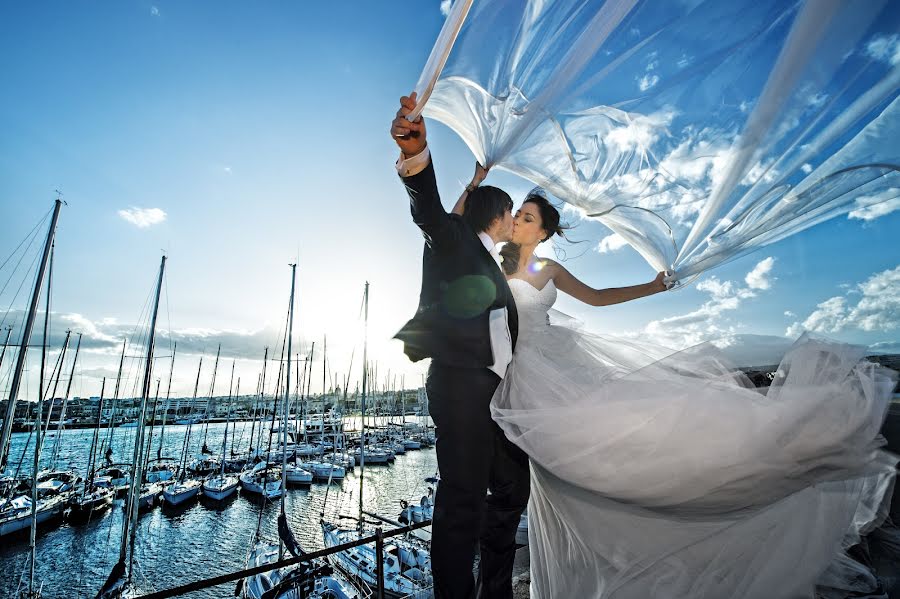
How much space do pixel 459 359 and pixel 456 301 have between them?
0.74 feet

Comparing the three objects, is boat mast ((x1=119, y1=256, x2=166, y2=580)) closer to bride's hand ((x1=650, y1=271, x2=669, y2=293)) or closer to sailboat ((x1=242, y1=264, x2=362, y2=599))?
sailboat ((x1=242, y1=264, x2=362, y2=599))

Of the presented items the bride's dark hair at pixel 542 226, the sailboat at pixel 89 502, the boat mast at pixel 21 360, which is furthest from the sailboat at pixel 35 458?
the bride's dark hair at pixel 542 226

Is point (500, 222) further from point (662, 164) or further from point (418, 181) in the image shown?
point (662, 164)

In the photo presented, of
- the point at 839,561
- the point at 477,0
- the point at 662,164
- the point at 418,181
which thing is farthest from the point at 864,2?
the point at 839,561

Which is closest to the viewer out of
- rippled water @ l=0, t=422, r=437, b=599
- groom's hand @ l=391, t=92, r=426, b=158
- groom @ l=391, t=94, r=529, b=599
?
groom's hand @ l=391, t=92, r=426, b=158

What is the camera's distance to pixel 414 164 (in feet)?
3.92

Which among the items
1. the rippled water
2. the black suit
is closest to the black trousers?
the black suit

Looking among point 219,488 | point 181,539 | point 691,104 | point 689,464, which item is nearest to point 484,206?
point 691,104

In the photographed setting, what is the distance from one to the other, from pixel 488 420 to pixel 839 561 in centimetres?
230

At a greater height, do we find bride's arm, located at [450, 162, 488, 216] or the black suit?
bride's arm, located at [450, 162, 488, 216]

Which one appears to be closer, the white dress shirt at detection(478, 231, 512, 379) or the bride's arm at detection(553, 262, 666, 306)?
the white dress shirt at detection(478, 231, 512, 379)

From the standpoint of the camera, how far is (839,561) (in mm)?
2059

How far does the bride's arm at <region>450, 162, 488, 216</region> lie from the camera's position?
1.73m

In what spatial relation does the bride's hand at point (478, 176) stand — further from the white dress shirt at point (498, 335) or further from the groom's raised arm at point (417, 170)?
the groom's raised arm at point (417, 170)
